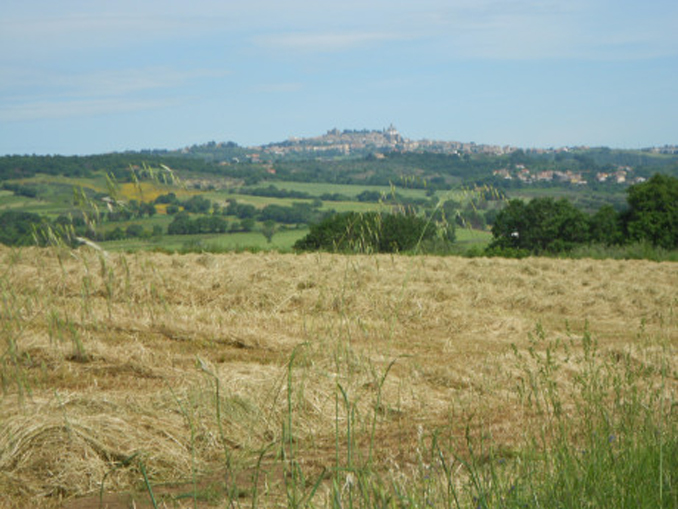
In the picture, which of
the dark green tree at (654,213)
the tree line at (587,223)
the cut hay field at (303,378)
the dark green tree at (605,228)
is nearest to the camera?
the cut hay field at (303,378)

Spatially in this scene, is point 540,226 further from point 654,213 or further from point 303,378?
point 303,378

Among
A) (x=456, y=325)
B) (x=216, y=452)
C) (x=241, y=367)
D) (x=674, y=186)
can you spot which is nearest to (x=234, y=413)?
(x=216, y=452)

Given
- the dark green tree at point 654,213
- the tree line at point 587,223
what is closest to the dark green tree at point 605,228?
the tree line at point 587,223

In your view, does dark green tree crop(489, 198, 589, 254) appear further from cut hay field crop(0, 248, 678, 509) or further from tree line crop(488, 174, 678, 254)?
cut hay field crop(0, 248, 678, 509)

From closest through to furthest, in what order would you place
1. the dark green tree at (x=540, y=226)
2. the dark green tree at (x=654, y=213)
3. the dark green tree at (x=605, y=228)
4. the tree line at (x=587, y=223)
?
the dark green tree at (x=540, y=226) → the tree line at (x=587, y=223) → the dark green tree at (x=654, y=213) → the dark green tree at (x=605, y=228)

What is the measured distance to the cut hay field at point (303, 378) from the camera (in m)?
3.21

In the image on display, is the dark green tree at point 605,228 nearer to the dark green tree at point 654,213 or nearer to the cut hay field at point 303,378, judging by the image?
the dark green tree at point 654,213

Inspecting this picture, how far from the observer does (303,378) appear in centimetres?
282

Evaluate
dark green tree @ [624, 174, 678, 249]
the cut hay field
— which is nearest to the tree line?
dark green tree @ [624, 174, 678, 249]

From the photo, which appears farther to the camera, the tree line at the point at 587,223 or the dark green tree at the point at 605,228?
the dark green tree at the point at 605,228

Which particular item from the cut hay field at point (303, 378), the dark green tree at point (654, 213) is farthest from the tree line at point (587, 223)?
the cut hay field at point (303, 378)

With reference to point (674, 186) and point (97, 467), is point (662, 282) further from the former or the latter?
point (674, 186)

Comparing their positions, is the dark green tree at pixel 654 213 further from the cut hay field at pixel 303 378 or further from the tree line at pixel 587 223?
the cut hay field at pixel 303 378

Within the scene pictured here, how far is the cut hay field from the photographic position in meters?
3.21
